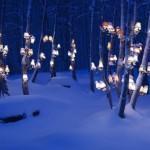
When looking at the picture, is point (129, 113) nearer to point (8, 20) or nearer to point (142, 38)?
point (142, 38)

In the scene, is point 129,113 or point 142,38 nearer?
point 129,113

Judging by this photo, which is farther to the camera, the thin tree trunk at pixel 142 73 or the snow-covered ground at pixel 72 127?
the thin tree trunk at pixel 142 73

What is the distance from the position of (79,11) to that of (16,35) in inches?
309

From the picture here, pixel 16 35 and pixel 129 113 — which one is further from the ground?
pixel 16 35

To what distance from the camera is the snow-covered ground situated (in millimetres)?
14578

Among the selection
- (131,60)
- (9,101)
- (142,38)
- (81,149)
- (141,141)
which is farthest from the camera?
(142,38)

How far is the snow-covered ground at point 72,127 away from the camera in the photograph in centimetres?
1458

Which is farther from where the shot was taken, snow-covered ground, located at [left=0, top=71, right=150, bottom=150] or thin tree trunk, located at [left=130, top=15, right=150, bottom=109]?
thin tree trunk, located at [left=130, top=15, right=150, bottom=109]

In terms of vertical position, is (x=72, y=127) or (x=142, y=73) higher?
(x=142, y=73)

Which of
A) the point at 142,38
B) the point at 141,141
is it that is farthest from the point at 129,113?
the point at 142,38

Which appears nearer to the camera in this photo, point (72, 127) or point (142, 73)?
point (72, 127)

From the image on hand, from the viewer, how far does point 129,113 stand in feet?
60.9

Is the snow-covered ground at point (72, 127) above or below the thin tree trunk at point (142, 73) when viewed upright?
below

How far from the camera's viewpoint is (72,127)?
17500 mm
